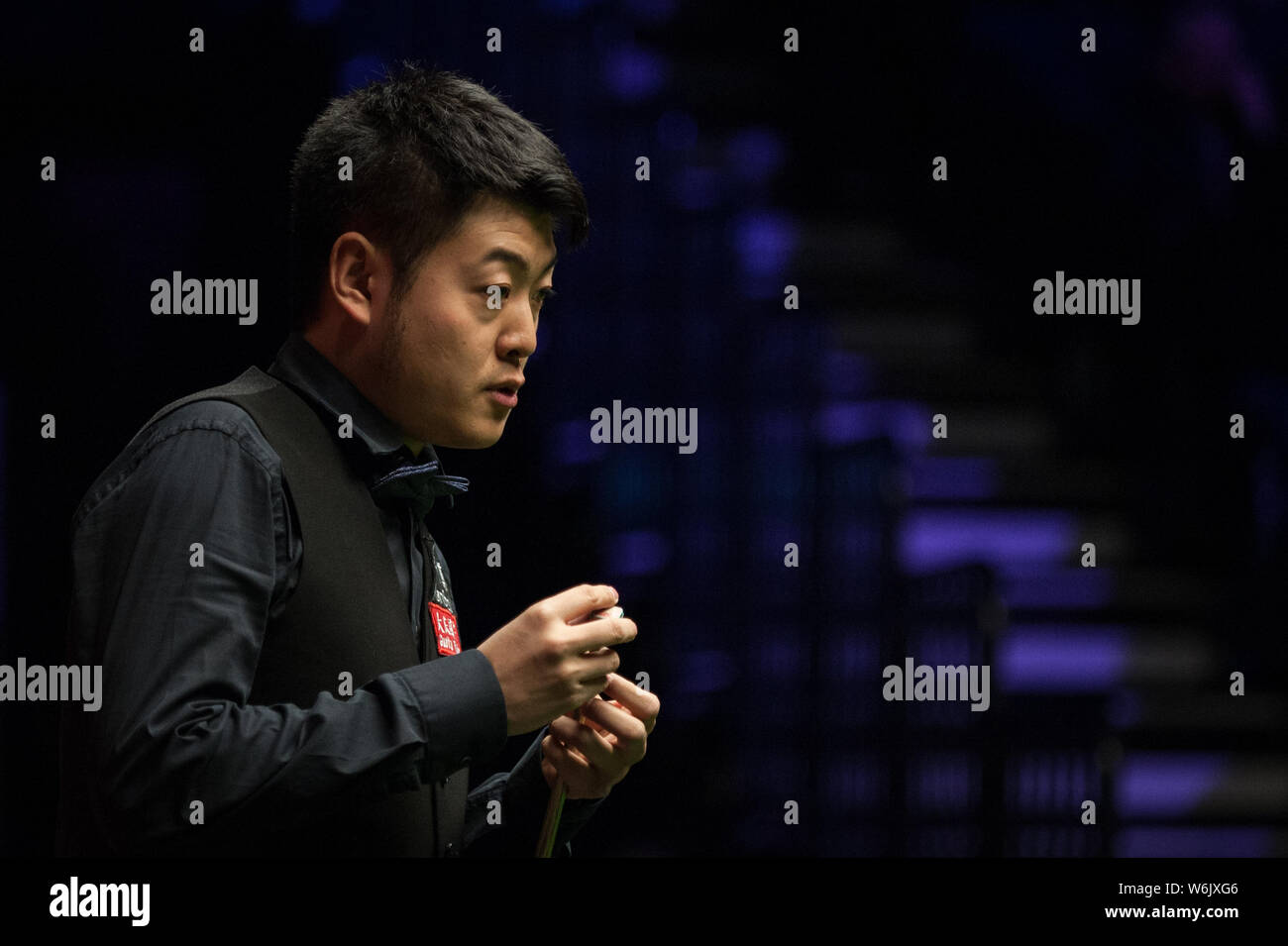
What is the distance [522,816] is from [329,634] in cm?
66

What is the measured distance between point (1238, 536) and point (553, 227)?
2.43 metres

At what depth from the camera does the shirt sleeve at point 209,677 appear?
1535 millimetres

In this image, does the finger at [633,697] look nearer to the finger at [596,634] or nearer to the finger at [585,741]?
the finger at [585,741]

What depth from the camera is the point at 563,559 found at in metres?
3.18

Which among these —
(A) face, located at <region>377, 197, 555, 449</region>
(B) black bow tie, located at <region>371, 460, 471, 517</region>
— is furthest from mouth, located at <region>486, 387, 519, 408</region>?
(B) black bow tie, located at <region>371, 460, 471, 517</region>

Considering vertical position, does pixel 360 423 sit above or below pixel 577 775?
above

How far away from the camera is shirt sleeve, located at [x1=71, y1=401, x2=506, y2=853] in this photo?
1.54 m

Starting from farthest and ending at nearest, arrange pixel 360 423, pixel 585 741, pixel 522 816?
1. pixel 522 816
2. pixel 585 741
3. pixel 360 423

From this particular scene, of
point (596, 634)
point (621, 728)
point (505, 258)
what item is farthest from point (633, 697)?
point (505, 258)

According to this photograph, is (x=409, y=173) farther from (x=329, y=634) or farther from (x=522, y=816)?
(x=522, y=816)

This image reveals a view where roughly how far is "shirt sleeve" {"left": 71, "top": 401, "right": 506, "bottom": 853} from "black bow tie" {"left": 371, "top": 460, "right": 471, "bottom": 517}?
0.22 meters

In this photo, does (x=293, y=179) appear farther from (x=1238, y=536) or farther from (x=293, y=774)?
(x=1238, y=536)

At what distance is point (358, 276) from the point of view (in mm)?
1959
